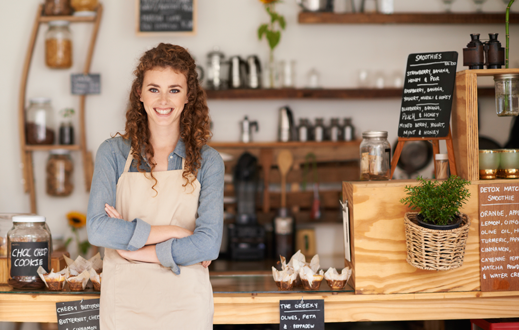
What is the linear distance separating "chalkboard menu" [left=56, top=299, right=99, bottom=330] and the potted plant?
3.44 feet

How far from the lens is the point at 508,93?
175 centimetres

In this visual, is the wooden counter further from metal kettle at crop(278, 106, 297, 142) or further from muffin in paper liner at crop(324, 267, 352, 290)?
metal kettle at crop(278, 106, 297, 142)

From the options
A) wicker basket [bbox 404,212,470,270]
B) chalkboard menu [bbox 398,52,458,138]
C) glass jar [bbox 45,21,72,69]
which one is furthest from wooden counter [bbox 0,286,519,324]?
glass jar [bbox 45,21,72,69]

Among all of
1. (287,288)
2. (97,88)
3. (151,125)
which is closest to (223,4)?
(97,88)

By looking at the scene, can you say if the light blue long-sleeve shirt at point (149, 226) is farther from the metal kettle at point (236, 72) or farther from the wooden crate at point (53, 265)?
the metal kettle at point (236, 72)

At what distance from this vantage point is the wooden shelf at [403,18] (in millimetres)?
3455

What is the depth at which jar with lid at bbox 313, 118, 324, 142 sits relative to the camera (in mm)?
3592

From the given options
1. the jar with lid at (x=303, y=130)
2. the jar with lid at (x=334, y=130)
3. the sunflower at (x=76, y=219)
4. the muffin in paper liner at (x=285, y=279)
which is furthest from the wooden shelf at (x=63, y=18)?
the muffin in paper liner at (x=285, y=279)

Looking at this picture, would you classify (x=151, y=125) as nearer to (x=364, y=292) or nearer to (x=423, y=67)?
(x=364, y=292)

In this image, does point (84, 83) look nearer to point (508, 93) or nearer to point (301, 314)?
point (301, 314)

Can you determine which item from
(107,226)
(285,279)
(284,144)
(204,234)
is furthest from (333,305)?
(284,144)

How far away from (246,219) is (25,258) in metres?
1.93

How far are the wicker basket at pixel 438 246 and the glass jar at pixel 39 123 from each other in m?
2.83

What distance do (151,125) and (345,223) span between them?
29.8 inches
